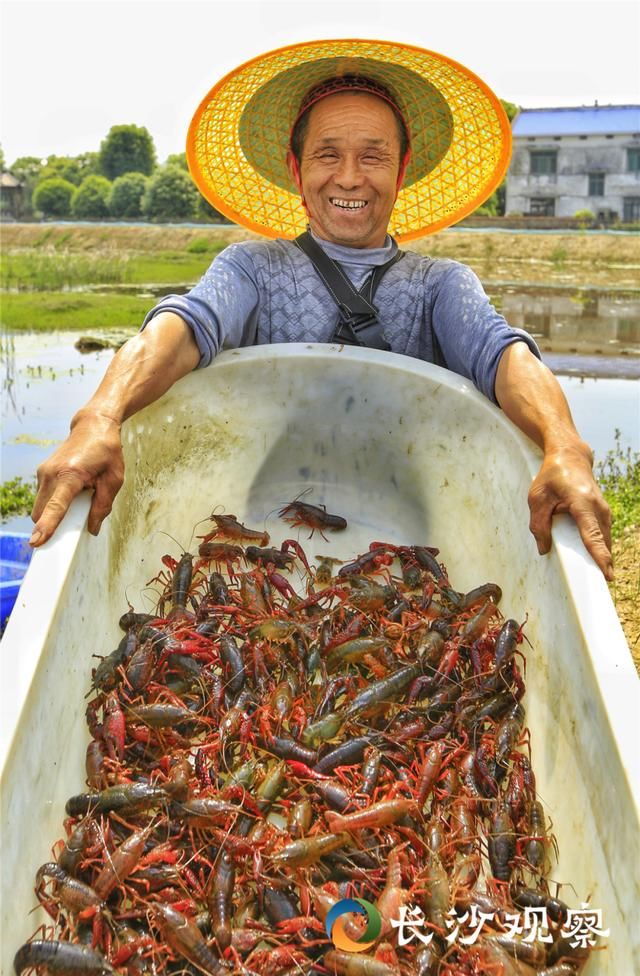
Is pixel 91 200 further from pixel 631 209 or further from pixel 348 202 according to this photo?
pixel 348 202

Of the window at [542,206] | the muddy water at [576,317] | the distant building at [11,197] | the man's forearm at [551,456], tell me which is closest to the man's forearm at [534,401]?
the man's forearm at [551,456]

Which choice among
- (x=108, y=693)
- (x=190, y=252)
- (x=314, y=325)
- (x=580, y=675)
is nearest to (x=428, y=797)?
(x=580, y=675)

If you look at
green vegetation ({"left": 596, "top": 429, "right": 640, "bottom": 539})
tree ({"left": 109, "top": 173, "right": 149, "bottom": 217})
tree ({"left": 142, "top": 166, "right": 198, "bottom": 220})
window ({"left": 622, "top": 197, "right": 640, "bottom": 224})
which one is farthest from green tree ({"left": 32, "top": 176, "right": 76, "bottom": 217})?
green vegetation ({"left": 596, "top": 429, "right": 640, "bottom": 539})

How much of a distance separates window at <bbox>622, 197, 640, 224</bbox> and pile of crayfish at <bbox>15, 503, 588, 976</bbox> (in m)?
40.7

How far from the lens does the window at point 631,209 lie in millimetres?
38781

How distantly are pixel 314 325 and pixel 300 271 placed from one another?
0.25m

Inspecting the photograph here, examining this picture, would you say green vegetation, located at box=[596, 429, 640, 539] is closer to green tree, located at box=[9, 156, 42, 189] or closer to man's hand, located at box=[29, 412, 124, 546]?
man's hand, located at box=[29, 412, 124, 546]

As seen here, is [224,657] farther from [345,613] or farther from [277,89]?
[277,89]

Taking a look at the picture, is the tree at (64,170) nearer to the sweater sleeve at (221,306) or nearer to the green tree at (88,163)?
the green tree at (88,163)

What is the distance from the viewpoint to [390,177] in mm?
3627

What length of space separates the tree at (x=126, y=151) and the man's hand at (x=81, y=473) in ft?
238

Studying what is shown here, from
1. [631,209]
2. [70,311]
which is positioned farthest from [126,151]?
[70,311]

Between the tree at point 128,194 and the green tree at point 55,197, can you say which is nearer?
the tree at point 128,194

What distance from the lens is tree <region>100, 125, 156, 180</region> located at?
68562 mm
